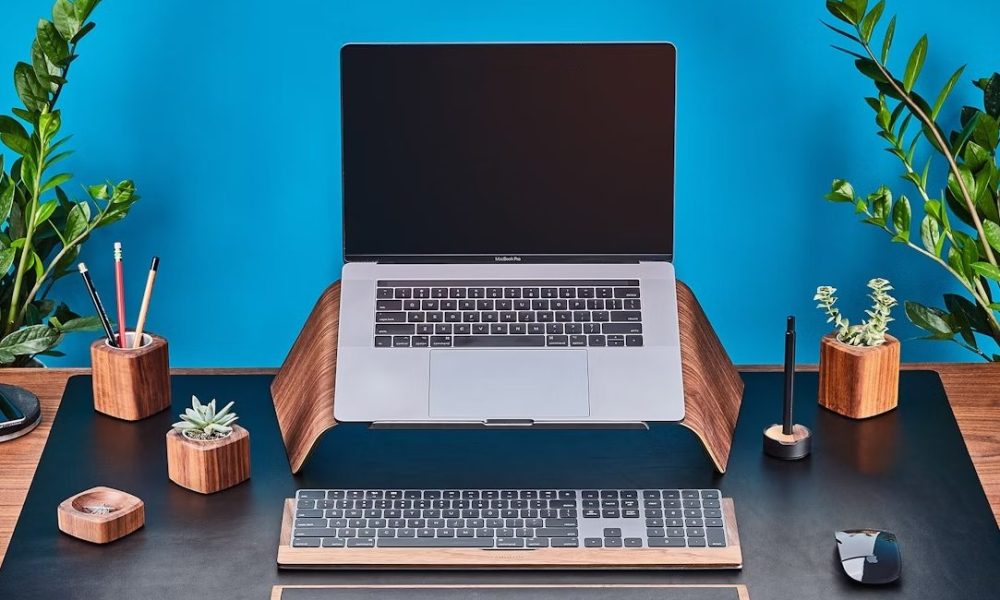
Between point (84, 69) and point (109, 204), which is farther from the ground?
point (84, 69)

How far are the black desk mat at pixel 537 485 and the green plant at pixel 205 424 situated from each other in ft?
0.21

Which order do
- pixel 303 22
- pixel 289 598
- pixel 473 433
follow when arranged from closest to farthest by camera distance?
1. pixel 289 598
2. pixel 473 433
3. pixel 303 22

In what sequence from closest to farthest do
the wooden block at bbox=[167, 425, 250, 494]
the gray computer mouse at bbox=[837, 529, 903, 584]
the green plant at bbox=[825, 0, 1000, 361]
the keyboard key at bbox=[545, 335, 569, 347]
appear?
the gray computer mouse at bbox=[837, 529, 903, 584]
the wooden block at bbox=[167, 425, 250, 494]
the keyboard key at bbox=[545, 335, 569, 347]
the green plant at bbox=[825, 0, 1000, 361]

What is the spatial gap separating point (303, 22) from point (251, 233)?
327mm

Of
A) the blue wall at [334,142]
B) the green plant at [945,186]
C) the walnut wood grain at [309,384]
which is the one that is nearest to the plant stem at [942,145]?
→ the green plant at [945,186]

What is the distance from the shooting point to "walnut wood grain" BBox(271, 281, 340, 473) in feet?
4.83

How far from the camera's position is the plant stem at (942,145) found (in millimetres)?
1678

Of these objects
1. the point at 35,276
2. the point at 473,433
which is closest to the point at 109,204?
the point at 35,276

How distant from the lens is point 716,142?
1.82 metres

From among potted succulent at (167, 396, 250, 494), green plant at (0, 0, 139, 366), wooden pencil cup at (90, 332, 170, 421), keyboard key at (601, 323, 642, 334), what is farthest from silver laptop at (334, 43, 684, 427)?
green plant at (0, 0, 139, 366)

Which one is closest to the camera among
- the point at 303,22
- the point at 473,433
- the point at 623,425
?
the point at 623,425

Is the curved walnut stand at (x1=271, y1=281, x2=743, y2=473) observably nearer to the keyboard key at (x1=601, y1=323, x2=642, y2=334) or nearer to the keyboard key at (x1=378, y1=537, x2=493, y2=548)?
the keyboard key at (x1=601, y1=323, x2=642, y2=334)

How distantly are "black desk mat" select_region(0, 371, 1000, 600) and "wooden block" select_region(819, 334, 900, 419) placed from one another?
2cm

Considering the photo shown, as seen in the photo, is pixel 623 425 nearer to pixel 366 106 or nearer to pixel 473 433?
pixel 473 433
